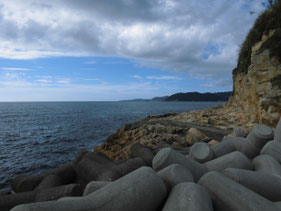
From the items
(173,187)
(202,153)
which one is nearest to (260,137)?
(202,153)

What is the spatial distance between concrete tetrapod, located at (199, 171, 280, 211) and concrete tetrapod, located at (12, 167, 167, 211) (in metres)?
0.63

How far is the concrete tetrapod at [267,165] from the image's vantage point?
3363 millimetres

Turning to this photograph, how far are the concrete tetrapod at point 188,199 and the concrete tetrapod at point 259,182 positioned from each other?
0.87 m

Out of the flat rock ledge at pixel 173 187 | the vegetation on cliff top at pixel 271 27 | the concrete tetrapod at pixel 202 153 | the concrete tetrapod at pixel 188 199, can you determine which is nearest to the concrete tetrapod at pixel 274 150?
the flat rock ledge at pixel 173 187

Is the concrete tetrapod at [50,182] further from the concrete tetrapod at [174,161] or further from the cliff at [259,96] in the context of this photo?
the cliff at [259,96]

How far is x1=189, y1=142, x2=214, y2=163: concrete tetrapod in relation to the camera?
4.16 m

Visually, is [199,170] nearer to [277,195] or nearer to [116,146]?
[277,195]

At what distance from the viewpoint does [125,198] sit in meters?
2.18

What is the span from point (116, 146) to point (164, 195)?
379 inches

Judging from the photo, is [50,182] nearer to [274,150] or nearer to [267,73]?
[274,150]

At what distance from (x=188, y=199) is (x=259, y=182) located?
1.43 meters

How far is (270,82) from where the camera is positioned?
29.7 feet

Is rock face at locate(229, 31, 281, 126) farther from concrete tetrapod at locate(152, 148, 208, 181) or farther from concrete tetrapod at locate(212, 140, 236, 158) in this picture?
concrete tetrapod at locate(152, 148, 208, 181)

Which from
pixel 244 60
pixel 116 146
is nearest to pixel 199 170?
pixel 116 146
